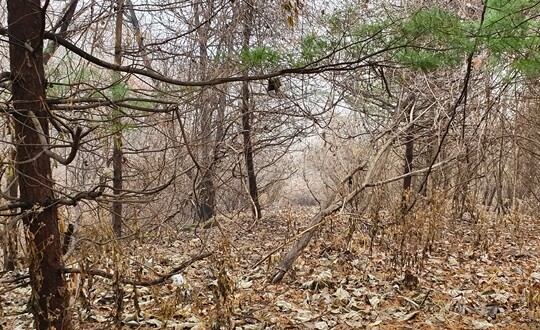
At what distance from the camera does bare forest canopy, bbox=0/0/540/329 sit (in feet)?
9.64

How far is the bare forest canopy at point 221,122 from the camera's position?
2.94 m

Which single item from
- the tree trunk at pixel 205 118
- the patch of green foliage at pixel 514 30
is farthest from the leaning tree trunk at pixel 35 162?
the tree trunk at pixel 205 118

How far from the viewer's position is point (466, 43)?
3355 millimetres

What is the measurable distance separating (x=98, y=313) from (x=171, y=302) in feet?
4.02

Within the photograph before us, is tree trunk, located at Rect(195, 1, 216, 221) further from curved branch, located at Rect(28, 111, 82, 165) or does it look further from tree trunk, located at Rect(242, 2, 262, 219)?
curved branch, located at Rect(28, 111, 82, 165)

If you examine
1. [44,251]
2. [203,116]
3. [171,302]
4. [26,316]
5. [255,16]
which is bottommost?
[26,316]

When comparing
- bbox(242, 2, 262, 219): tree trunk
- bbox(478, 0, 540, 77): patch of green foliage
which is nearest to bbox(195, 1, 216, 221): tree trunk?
bbox(242, 2, 262, 219): tree trunk

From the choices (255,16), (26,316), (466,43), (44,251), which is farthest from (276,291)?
(255,16)

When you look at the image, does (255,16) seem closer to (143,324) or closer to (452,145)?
(452,145)

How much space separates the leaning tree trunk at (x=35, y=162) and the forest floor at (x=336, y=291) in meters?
0.15

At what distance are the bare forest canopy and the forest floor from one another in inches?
2.0

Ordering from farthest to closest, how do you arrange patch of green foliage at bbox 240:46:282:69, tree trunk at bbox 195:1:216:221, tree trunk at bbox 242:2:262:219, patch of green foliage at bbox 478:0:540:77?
1. tree trunk at bbox 242:2:262:219
2. tree trunk at bbox 195:1:216:221
3. patch of green foliage at bbox 240:46:282:69
4. patch of green foliage at bbox 478:0:540:77

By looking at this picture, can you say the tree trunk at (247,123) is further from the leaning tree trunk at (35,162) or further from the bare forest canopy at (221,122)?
the leaning tree trunk at (35,162)

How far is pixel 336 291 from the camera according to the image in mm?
4996
